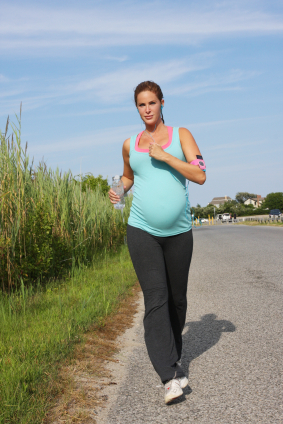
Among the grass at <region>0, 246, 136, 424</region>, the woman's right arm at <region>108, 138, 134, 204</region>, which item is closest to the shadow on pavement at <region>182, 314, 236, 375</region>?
the grass at <region>0, 246, 136, 424</region>

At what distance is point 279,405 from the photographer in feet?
9.15

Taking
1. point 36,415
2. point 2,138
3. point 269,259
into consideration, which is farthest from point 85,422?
point 269,259

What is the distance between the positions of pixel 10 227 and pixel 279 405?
14.3 ft

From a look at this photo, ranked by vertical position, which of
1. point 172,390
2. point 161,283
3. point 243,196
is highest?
point 243,196

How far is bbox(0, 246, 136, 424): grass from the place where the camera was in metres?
2.72

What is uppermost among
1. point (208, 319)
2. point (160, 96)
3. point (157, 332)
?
point (160, 96)

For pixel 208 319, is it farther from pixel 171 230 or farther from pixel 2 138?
pixel 2 138

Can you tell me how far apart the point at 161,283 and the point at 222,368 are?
1062mm

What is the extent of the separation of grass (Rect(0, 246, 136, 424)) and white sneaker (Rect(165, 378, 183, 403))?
74 centimetres

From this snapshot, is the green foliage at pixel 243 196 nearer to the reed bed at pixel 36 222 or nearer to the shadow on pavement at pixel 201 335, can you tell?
the reed bed at pixel 36 222

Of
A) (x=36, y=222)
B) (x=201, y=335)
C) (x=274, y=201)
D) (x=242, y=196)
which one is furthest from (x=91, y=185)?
(x=242, y=196)

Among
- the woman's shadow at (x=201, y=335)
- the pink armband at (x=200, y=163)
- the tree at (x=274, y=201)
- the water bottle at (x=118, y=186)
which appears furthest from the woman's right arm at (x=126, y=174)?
the tree at (x=274, y=201)

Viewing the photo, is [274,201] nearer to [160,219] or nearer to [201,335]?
[201,335]

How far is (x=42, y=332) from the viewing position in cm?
417
